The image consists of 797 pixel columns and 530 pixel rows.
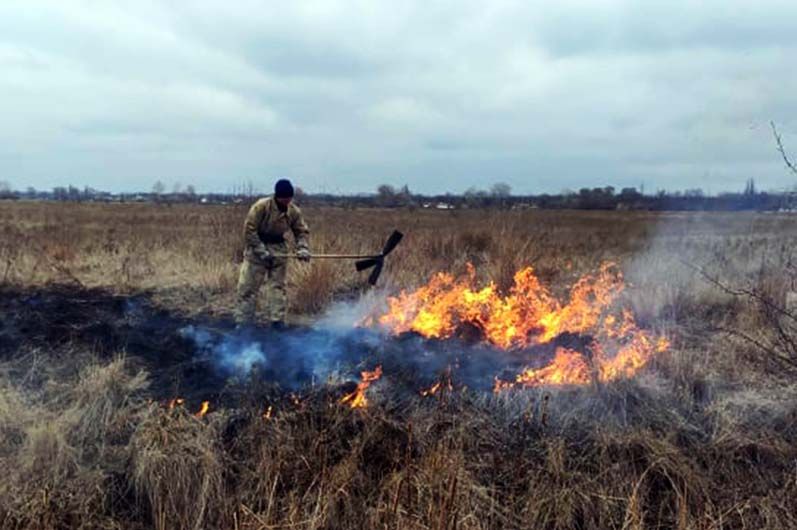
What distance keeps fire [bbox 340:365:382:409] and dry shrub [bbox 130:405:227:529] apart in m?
1.04

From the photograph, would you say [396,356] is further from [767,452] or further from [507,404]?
[767,452]

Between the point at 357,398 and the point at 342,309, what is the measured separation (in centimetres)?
368

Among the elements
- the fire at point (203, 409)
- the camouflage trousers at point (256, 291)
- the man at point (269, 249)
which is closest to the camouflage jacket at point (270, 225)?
the man at point (269, 249)

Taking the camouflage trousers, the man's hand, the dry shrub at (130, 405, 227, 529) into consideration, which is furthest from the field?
the man's hand

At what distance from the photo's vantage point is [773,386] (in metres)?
5.87

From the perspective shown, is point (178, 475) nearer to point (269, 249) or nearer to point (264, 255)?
point (264, 255)

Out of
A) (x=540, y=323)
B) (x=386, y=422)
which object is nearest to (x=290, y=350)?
(x=386, y=422)

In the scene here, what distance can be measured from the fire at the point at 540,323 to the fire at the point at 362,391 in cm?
55

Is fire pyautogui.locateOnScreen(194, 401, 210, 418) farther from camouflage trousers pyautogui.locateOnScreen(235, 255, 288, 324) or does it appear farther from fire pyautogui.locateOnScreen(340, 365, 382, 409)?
camouflage trousers pyautogui.locateOnScreen(235, 255, 288, 324)

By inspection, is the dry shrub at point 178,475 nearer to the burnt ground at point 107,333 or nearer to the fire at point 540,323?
the burnt ground at point 107,333

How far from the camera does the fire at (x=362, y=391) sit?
5.21 meters

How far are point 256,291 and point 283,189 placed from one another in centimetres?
135

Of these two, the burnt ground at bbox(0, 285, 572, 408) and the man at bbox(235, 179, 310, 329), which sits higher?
the man at bbox(235, 179, 310, 329)

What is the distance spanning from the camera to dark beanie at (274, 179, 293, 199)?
8.27 m
